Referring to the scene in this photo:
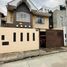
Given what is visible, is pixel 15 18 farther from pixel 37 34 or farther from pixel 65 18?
pixel 65 18

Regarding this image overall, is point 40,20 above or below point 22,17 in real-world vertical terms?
below

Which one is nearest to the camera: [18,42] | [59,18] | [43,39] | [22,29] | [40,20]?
[18,42]

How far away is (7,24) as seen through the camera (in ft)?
94.9

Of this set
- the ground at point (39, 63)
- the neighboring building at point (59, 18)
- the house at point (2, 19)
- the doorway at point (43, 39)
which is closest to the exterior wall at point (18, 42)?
the doorway at point (43, 39)

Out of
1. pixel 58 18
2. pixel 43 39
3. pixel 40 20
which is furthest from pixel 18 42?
pixel 58 18

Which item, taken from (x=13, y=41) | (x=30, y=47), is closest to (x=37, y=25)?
(x=30, y=47)

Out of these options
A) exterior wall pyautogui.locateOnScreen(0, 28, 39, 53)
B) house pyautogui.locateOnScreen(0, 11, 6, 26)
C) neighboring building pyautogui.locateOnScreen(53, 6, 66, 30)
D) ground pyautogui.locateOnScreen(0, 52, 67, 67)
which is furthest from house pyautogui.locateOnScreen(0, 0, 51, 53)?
ground pyautogui.locateOnScreen(0, 52, 67, 67)

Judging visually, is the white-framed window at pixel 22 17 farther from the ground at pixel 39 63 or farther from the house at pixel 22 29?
the ground at pixel 39 63

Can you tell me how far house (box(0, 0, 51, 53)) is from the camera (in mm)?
24045

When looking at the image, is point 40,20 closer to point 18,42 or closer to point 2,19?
point 2,19

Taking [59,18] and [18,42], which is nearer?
[18,42]

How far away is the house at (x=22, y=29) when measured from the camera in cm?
2405

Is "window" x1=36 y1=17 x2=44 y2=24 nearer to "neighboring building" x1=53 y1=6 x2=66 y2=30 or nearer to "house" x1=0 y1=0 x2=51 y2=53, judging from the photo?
"house" x1=0 y1=0 x2=51 y2=53

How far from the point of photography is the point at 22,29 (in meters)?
26.1
